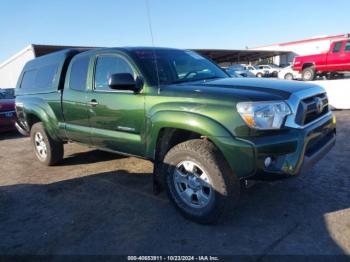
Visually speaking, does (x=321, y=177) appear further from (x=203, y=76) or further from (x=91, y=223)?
(x=91, y=223)

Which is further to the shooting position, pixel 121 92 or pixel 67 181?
pixel 67 181

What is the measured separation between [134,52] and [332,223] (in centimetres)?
289

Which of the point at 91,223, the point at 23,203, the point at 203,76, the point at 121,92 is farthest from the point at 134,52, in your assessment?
the point at 23,203

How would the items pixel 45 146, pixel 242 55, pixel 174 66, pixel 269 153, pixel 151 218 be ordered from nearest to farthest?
pixel 269 153
pixel 151 218
pixel 174 66
pixel 45 146
pixel 242 55

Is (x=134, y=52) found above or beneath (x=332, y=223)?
above

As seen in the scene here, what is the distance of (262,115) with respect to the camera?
3100 mm

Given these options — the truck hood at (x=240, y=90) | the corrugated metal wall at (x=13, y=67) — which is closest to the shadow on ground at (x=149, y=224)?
the truck hood at (x=240, y=90)

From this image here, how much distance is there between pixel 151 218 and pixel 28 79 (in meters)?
4.21

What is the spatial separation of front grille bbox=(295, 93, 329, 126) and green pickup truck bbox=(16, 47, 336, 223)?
0.03 ft

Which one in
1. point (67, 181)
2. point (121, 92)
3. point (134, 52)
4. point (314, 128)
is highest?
point (134, 52)

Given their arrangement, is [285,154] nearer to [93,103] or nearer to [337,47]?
[93,103]

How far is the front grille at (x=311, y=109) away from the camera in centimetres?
327

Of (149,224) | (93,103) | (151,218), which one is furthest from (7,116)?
(149,224)

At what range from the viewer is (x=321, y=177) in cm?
458
